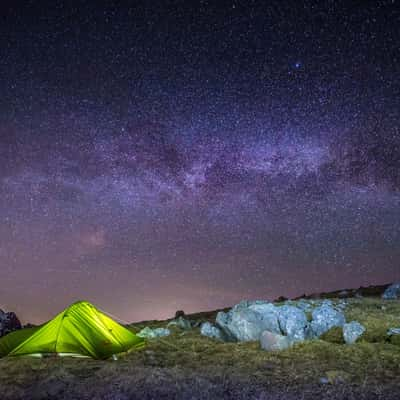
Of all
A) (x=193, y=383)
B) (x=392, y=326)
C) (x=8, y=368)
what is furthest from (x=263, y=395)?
(x=392, y=326)

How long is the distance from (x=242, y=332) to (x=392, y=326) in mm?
5607

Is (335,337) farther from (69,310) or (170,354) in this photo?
(69,310)

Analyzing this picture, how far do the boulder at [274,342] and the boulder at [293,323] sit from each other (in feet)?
2.74

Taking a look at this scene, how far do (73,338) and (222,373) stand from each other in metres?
5.29

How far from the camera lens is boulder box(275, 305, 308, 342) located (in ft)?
41.4

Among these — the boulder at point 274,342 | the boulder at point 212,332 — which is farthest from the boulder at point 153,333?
the boulder at point 274,342

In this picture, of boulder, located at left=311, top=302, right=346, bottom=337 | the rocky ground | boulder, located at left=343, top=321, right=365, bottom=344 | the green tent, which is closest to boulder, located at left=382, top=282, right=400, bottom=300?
boulder, located at left=311, top=302, right=346, bottom=337

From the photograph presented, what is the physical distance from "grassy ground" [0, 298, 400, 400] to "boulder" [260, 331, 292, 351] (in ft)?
0.87

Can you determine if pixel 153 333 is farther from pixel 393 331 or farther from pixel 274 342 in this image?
pixel 393 331

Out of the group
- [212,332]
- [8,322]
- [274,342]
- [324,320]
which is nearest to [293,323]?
[324,320]

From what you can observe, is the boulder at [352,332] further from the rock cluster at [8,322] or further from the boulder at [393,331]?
the rock cluster at [8,322]

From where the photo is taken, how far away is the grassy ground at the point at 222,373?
790 cm

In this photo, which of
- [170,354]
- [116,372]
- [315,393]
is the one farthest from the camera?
[170,354]

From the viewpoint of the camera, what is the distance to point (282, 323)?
43.7ft
